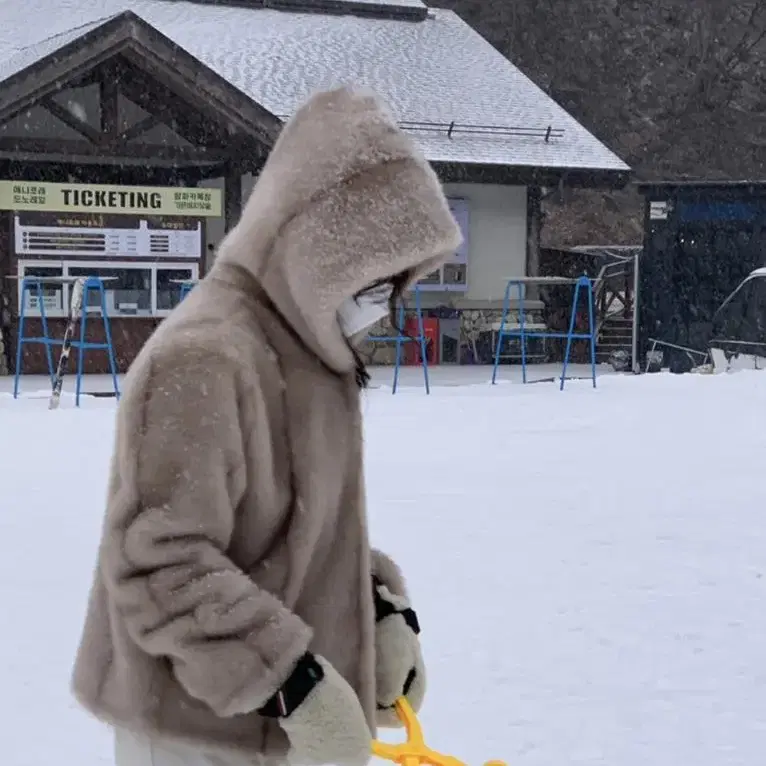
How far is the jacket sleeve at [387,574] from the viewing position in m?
2.45

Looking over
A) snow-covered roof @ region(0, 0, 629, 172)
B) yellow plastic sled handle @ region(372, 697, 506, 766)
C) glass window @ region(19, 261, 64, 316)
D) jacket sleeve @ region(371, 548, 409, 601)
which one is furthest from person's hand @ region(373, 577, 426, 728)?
snow-covered roof @ region(0, 0, 629, 172)

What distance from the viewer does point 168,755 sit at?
2.02 meters

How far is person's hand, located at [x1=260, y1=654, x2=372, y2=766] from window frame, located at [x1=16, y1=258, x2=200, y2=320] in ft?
47.7

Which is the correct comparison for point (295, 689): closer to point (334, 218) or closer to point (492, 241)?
point (334, 218)

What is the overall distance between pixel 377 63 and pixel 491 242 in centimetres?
424

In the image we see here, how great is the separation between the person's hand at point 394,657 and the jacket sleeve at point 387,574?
0.08ft

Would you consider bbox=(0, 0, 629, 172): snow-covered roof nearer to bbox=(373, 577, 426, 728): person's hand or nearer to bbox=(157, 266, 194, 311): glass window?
bbox=(157, 266, 194, 311): glass window

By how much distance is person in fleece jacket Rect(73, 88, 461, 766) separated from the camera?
1.87 meters

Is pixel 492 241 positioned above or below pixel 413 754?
above

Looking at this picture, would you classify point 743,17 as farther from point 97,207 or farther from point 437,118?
point 97,207

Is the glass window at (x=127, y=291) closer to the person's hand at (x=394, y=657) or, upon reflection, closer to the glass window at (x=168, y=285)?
the glass window at (x=168, y=285)

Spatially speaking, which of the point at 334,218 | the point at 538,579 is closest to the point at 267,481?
the point at 334,218

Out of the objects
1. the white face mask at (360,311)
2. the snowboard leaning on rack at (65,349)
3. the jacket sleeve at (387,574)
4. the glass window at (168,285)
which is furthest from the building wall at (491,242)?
the white face mask at (360,311)

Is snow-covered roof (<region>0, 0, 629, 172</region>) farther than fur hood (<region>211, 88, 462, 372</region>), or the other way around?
snow-covered roof (<region>0, 0, 629, 172</region>)
